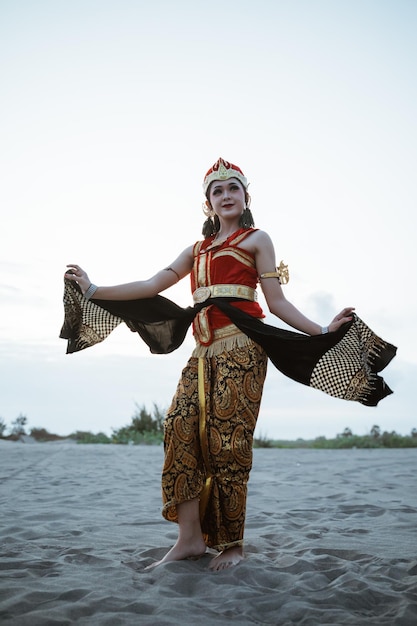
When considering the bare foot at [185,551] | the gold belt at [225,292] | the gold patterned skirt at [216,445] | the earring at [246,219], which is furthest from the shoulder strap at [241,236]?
the bare foot at [185,551]

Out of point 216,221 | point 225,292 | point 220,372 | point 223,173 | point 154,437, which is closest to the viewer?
point 220,372

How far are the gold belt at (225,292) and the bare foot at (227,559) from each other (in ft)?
4.58

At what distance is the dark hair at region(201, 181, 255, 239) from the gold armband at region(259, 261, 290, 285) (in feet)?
1.24

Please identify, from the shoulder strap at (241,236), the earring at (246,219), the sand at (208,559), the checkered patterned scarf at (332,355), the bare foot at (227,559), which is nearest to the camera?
the sand at (208,559)

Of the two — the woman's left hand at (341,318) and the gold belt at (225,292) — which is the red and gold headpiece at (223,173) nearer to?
the gold belt at (225,292)

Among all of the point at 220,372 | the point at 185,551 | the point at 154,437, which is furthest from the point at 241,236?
the point at 154,437

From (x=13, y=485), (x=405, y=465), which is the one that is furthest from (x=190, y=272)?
(x=405, y=465)

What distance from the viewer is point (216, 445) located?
3.20 metres

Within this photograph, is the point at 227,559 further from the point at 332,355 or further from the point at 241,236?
the point at 241,236

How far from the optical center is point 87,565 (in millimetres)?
3072

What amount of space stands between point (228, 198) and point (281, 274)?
0.58 meters

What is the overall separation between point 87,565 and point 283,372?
1485 mm

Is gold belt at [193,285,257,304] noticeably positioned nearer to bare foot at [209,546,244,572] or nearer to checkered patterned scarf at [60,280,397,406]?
Answer: checkered patterned scarf at [60,280,397,406]

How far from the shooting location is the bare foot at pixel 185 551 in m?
3.11
